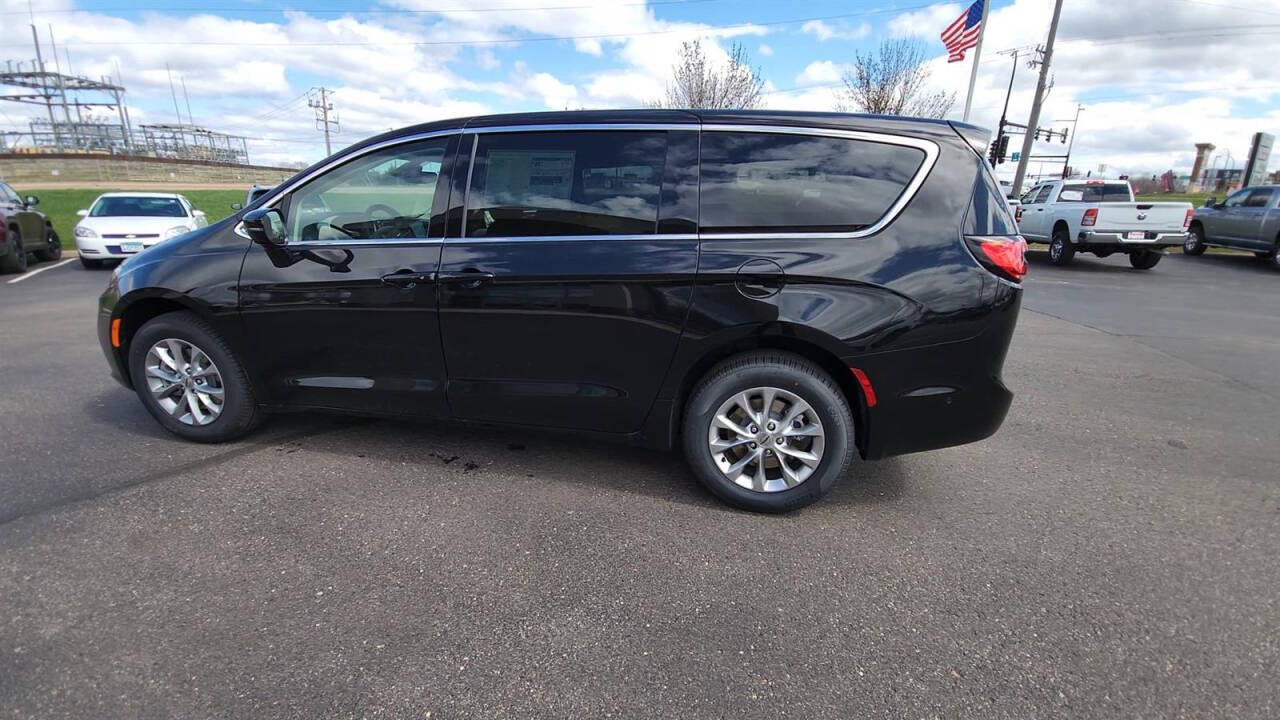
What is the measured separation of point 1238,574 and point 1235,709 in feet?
3.38

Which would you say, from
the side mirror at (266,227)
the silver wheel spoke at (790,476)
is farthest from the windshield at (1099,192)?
the side mirror at (266,227)

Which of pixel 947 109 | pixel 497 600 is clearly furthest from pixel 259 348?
pixel 947 109

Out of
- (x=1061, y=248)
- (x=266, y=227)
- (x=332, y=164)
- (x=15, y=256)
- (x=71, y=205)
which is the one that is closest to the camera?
(x=266, y=227)

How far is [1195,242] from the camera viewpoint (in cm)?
1725

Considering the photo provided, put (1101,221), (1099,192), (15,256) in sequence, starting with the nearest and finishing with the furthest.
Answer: (15,256) → (1101,221) → (1099,192)

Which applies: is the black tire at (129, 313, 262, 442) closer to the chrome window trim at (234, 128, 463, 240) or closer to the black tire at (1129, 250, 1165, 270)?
the chrome window trim at (234, 128, 463, 240)

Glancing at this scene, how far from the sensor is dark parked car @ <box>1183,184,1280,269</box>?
14953 millimetres

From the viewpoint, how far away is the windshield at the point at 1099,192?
16.1m

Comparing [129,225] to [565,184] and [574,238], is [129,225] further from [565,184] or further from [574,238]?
[574,238]

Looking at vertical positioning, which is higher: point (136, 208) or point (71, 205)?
point (136, 208)

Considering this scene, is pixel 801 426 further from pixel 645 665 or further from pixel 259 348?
pixel 259 348

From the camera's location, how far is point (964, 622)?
97.4 inches

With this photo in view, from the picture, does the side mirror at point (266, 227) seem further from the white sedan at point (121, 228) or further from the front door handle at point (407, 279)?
the white sedan at point (121, 228)

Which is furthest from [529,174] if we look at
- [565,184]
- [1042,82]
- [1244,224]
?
[1042,82]
